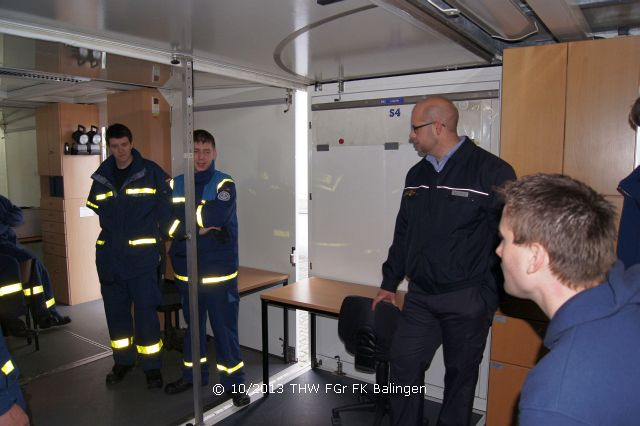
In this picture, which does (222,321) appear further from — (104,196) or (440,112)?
(440,112)

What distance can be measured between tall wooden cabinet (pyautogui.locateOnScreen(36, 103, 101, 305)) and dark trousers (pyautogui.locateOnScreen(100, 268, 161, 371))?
217 cm

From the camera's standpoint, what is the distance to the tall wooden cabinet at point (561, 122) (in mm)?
2209

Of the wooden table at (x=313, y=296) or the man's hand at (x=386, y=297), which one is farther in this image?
the wooden table at (x=313, y=296)

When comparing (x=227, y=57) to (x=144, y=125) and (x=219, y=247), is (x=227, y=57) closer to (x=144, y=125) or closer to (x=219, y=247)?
(x=219, y=247)

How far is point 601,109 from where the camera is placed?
7.38 feet

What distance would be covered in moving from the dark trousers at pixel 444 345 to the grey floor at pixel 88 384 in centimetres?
147

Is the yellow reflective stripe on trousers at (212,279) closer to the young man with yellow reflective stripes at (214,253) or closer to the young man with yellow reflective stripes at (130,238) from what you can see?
the young man with yellow reflective stripes at (214,253)

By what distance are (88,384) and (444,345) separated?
269 centimetres

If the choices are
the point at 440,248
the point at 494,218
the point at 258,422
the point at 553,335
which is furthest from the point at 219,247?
the point at 553,335

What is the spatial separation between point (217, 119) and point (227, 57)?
1.45 meters

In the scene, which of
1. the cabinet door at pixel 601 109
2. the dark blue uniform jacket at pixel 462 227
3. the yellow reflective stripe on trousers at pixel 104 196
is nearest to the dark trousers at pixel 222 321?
the yellow reflective stripe on trousers at pixel 104 196

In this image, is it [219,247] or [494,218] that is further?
[219,247]

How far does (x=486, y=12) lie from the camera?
1.98 meters

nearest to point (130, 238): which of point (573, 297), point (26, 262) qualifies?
point (26, 262)
